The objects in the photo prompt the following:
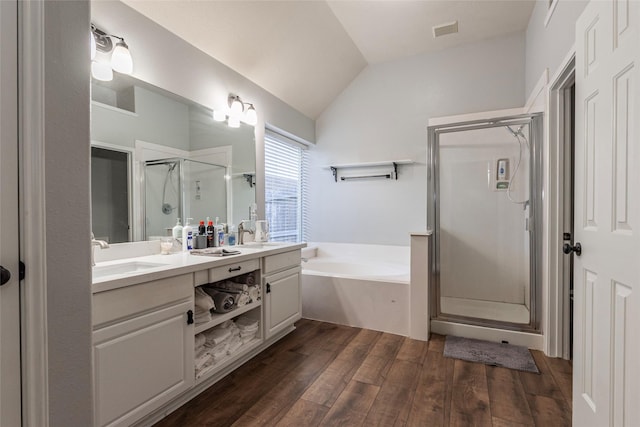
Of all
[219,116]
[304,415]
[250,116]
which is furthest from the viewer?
[250,116]

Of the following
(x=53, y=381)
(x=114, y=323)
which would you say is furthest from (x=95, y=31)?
(x=53, y=381)

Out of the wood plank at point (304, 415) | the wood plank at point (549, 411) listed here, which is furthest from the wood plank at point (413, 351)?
the wood plank at point (304, 415)

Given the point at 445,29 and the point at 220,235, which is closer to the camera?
the point at 220,235

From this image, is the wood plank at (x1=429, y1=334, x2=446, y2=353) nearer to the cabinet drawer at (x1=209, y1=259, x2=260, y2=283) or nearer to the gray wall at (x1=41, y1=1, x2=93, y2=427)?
the cabinet drawer at (x1=209, y1=259, x2=260, y2=283)

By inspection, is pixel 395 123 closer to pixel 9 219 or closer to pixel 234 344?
pixel 234 344

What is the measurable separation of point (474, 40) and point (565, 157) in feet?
6.01

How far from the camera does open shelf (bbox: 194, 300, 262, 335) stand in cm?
177

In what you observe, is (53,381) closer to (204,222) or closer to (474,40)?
(204,222)

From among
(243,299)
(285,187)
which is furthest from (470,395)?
(285,187)

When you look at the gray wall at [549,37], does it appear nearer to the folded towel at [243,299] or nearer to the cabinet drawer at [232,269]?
the cabinet drawer at [232,269]

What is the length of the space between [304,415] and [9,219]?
1503 millimetres

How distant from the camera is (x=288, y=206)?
387 centimetres

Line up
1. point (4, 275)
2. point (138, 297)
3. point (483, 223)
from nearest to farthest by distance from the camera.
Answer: point (4, 275), point (138, 297), point (483, 223)

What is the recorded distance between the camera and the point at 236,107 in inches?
104
